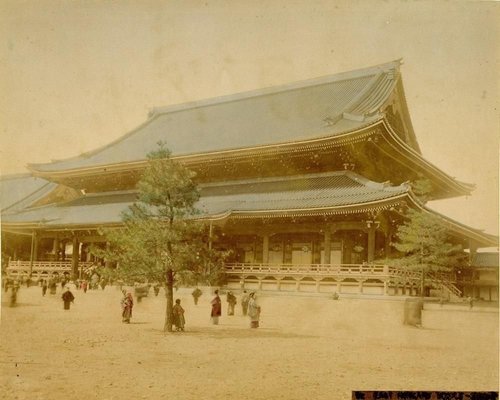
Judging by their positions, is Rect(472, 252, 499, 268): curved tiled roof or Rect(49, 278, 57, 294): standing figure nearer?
Rect(472, 252, 499, 268): curved tiled roof

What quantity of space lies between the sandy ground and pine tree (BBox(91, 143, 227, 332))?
1.17 metres

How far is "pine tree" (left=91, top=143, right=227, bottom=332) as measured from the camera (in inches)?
414

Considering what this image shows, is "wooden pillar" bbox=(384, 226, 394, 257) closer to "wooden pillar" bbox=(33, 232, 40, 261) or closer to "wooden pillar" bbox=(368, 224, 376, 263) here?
"wooden pillar" bbox=(368, 224, 376, 263)

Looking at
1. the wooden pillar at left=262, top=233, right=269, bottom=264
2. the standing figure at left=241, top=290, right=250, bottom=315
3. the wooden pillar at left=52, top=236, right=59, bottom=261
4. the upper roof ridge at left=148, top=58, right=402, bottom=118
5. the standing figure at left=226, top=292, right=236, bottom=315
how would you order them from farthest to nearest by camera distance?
the wooden pillar at left=52, top=236, right=59, bottom=261 → the upper roof ridge at left=148, top=58, right=402, bottom=118 → the wooden pillar at left=262, top=233, right=269, bottom=264 → the standing figure at left=226, top=292, right=236, bottom=315 → the standing figure at left=241, top=290, right=250, bottom=315

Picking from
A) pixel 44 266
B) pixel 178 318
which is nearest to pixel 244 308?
pixel 178 318

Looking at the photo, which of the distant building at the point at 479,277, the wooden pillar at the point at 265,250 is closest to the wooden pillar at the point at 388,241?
the distant building at the point at 479,277

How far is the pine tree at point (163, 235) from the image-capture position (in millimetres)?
10508

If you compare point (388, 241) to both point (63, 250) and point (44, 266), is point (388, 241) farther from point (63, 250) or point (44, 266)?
point (63, 250)

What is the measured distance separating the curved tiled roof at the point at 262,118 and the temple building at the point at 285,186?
5 cm

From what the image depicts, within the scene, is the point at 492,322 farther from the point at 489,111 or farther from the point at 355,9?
the point at 355,9

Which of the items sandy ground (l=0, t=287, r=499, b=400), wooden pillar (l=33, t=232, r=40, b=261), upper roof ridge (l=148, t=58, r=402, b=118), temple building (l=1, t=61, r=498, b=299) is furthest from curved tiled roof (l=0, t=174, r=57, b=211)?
upper roof ridge (l=148, t=58, r=402, b=118)

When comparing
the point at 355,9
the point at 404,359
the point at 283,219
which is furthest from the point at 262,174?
the point at 404,359

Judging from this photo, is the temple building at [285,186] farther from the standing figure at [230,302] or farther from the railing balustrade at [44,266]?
the standing figure at [230,302]

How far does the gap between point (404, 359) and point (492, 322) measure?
183cm
